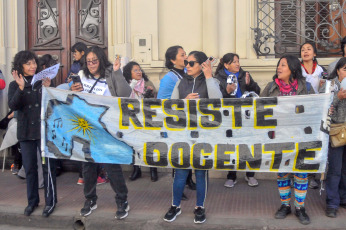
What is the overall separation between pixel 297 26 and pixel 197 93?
337 centimetres

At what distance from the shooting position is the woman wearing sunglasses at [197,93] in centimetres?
476

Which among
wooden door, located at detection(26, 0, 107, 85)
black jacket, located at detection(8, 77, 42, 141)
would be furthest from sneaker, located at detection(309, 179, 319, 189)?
wooden door, located at detection(26, 0, 107, 85)

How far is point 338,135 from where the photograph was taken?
4863 millimetres

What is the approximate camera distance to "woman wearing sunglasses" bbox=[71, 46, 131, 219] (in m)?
4.98

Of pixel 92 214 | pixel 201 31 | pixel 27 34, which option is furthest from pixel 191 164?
pixel 27 34

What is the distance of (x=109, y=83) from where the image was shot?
5.07 meters

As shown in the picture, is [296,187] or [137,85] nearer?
[296,187]

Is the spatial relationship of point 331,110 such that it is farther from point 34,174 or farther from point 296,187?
point 34,174

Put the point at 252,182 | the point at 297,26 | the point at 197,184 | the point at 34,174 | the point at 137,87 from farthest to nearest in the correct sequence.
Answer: the point at 297,26, the point at 137,87, the point at 252,182, the point at 34,174, the point at 197,184

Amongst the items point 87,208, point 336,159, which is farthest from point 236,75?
point 87,208

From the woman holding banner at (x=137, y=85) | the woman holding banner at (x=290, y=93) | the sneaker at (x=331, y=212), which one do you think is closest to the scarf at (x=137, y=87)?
the woman holding banner at (x=137, y=85)

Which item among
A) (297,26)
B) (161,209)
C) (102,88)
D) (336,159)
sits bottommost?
(161,209)

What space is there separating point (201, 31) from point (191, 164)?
3112 millimetres

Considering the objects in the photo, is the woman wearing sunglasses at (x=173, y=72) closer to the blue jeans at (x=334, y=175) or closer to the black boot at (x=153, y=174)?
the black boot at (x=153, y=174)
